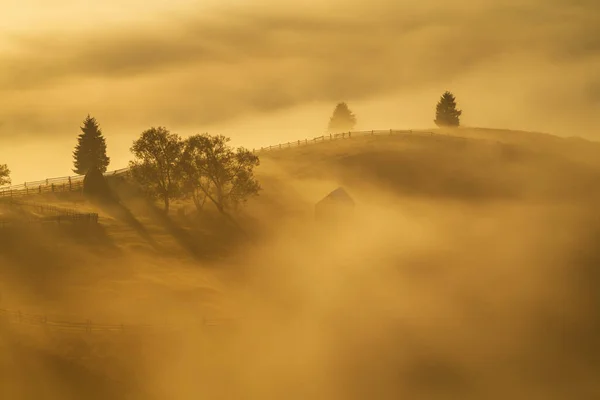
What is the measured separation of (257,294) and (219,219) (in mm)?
18727

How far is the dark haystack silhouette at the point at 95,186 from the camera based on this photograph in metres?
81.8

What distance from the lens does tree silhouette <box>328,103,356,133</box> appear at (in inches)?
5531

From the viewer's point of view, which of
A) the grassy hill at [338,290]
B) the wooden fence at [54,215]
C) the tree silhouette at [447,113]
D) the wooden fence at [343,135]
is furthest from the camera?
the tree silhouette at [447,113]

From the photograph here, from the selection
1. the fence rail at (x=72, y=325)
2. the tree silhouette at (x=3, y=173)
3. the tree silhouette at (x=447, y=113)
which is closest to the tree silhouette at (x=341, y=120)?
the tree silhouette at (x=447, y=113)

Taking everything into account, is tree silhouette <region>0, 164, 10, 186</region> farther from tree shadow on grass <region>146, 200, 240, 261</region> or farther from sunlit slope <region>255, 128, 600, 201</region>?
sunlit slope <region>255, 128, 600, 201</region>

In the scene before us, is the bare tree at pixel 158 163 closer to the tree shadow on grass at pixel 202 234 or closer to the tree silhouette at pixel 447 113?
the tree shadow on grass at pixel 202 234

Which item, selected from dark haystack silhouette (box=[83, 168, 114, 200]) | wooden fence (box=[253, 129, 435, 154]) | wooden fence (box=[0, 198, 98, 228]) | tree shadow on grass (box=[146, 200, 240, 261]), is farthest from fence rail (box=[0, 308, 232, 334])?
wooden fence (box=[253, 129, 435, 154])

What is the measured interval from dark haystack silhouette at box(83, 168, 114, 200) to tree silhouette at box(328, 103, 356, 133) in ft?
213

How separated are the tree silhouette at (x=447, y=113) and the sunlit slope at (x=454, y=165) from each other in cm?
1362

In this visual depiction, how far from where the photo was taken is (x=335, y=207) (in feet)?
267

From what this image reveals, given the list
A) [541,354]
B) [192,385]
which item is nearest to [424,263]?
[541,354]

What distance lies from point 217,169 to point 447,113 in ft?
221

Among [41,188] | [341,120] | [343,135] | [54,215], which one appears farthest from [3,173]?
[341,120]

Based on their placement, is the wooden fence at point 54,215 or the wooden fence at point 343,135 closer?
the wooden fence at point 54,215
